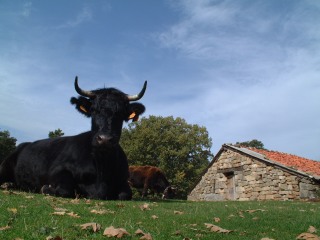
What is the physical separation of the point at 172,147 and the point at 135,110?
42.9 metres

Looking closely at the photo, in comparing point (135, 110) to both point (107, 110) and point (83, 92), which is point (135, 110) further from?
point (83, 92)

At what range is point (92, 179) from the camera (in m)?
9.41

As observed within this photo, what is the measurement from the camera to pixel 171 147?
52.8m

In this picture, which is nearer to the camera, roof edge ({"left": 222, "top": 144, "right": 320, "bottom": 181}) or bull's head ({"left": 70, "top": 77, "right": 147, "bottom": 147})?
bull's head ({"left": 70, "top": 77, "right": 147, "bottom": 147})

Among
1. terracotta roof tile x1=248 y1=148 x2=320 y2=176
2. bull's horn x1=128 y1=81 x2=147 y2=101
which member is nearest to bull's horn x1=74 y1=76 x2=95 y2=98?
bull's horn x1=128 y1=81 x2=147 y2=101

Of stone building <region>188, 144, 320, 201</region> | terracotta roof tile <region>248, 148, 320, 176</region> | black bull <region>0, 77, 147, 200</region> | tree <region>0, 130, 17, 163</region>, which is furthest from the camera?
tree <region>0, 130, 17, 163</region>

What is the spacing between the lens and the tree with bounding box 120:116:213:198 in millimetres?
51000

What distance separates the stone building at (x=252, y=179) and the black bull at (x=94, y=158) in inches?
645

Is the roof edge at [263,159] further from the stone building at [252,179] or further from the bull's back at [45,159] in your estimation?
the bull's back at [45,159]

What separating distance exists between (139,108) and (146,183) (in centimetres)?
1584

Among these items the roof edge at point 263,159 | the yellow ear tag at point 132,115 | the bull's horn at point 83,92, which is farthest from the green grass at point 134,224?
the roof edge at point 263,159

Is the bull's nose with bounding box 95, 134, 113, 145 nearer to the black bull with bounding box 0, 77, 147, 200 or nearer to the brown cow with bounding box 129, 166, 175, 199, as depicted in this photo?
the black bull with bounding box 0, 77, 147, 200

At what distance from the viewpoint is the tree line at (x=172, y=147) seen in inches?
2007

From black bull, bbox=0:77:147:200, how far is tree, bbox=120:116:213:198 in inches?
1555
